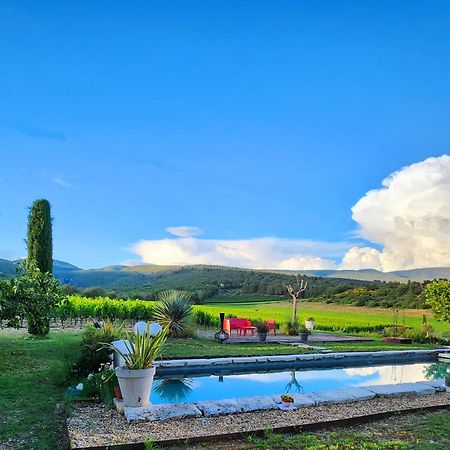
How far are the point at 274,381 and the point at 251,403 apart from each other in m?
3.74

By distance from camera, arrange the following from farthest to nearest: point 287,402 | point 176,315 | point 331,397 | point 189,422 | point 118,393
A: point 176,315, point 331,397, point 118,393, point 287,402, point 189,422

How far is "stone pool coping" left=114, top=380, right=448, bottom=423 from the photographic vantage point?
5635 mm

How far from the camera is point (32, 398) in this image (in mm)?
6918

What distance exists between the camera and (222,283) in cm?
4088

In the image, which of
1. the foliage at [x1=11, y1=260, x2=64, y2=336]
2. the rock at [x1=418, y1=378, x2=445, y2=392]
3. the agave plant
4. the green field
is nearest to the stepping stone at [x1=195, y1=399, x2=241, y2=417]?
the rock at [x1=418, y1=378, x2=445, y2=392]

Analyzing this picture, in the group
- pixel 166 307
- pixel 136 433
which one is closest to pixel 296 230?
pixel 166 307

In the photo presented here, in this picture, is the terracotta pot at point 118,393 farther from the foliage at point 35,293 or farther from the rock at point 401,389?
the rock at point 401,389

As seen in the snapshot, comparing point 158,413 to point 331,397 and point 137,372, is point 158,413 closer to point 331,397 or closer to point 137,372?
point 137,372

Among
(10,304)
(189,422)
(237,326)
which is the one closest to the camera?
(189,422)

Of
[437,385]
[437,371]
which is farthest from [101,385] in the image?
[437,371]

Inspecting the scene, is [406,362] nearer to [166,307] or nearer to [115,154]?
[166,307]

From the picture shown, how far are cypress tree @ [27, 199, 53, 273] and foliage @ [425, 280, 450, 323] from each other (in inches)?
516

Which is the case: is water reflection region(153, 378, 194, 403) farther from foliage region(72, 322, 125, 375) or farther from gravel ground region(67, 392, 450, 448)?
gravel ground region(67, 392, 450, 448)

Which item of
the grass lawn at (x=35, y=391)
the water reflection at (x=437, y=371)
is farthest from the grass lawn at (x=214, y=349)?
the water reflection at (x=437, y=371)
